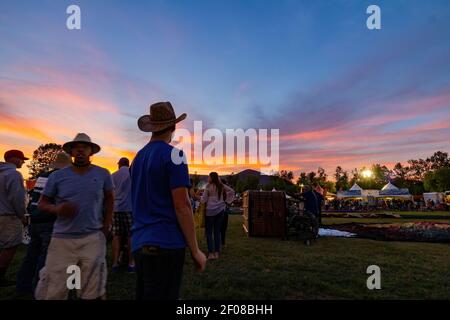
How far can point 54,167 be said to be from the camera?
5203 mm

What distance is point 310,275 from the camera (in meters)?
6.14

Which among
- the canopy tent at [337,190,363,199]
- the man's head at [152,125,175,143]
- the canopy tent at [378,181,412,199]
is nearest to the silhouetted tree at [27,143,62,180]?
the canopy tent at [337,190,363,199]

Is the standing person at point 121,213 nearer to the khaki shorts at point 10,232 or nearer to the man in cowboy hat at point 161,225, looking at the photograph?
the khaki shorts at point 10,232

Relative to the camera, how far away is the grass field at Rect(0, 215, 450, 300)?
5027 millimetres

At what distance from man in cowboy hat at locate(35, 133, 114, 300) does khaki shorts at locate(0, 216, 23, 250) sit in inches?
102

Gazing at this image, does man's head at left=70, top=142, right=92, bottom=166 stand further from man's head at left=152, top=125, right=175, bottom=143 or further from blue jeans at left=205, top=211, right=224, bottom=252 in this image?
blue jeans at left=205, top=211, right=224, bottom=252

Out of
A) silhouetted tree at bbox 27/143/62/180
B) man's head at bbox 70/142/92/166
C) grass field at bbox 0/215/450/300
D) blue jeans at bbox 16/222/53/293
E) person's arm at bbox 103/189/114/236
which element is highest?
silhouetted tree at bbox 27/143/62/180

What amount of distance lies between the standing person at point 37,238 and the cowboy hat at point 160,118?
2.86m

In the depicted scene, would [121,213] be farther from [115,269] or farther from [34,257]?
[34,257]

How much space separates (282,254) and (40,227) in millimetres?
5795
